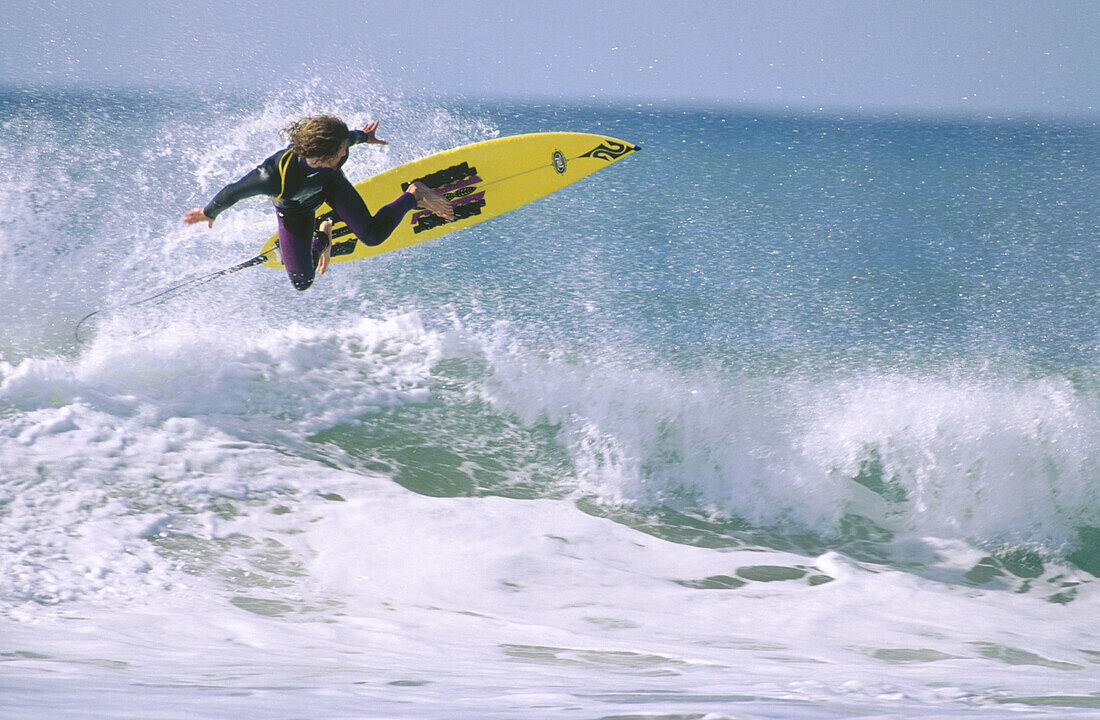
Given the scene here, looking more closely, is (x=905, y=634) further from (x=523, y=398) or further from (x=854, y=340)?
(x=854, y=340)

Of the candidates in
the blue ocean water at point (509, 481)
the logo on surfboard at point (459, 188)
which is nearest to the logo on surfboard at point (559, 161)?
the logo on surfboard at point (459, 188)

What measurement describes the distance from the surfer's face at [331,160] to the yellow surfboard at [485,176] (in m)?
1.12

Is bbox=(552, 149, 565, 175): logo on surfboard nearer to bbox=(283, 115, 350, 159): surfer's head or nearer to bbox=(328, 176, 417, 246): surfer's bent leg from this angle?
bbox=(328, 176, 417, 246): surfer's bent leg

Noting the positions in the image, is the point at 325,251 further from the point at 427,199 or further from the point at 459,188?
the point at 459,188

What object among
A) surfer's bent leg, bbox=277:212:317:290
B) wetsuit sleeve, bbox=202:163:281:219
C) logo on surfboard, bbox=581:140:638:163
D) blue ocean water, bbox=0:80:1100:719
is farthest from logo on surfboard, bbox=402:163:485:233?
wetsuit sleeve, bbox=202:163:281:219

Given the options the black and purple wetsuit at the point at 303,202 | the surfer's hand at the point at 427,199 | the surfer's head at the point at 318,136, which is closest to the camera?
the surfer's head at the point at 318,136

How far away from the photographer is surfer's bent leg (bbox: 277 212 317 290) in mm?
3840

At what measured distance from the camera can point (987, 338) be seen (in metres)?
7.34

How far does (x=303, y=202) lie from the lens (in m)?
3.76

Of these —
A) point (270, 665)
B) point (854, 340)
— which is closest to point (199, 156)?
point (854, 340)

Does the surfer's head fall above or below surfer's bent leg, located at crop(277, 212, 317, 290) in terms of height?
above

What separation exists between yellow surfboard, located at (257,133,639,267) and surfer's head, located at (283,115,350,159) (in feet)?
3.94

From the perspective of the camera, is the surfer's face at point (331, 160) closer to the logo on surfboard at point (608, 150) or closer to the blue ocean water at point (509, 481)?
the blue ocean water at point (509, 481)

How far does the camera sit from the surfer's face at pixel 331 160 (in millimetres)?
3488
